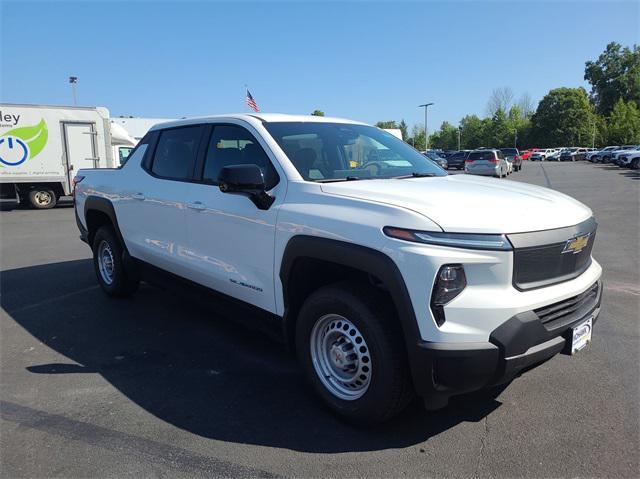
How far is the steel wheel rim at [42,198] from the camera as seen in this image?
16.0 meters

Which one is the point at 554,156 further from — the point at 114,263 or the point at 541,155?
the point at 114,263

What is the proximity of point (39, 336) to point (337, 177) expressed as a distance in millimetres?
3338

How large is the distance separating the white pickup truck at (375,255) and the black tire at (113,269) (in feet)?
4.36

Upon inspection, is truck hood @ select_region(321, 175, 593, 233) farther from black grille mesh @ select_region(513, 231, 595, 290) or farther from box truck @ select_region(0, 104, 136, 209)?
box truck @ select_region(0, 104, 136, 209)

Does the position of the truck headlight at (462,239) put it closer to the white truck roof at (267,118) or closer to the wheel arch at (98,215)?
the white truck roof at (267,118)

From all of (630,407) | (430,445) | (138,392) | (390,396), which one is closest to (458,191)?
(390,396)

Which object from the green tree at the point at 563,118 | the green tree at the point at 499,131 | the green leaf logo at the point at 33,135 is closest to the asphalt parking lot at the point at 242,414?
the green leaf logo at the point at 33,135

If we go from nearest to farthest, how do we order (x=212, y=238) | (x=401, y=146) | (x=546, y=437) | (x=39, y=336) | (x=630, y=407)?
(x=546, y=437) < (x=630, y=407) < (x=212, y=238) < (x=401, y=146) < (x=39, y=336)

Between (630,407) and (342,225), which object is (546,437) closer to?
(630,407)

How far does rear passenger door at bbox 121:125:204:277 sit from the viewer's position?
4297 mm

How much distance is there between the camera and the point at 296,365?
397 centimetres

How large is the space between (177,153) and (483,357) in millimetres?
3313

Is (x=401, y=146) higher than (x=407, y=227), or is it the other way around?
(x=401, y=146)

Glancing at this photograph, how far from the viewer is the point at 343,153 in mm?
3803
